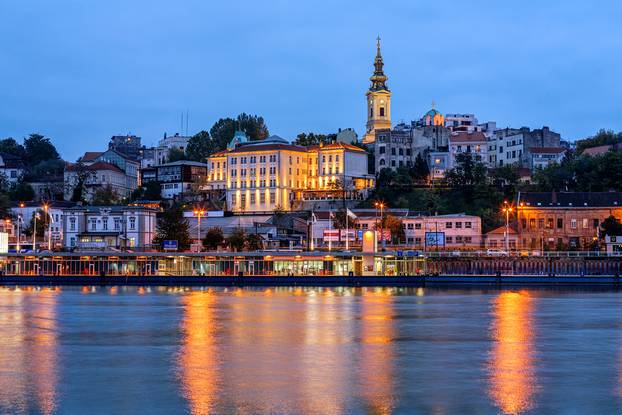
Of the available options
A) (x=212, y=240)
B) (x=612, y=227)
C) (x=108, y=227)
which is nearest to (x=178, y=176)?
(x=108, y=227)

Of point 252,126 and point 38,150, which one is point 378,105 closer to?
point 252,126

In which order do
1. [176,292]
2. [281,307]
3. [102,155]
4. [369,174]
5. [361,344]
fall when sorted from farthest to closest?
[102,155], [369,174], [176,292], [281,307], [361,344]

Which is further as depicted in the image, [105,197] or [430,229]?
[105,197]

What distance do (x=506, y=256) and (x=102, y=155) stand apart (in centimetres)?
8413

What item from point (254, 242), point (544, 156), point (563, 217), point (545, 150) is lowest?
point (254, 242)

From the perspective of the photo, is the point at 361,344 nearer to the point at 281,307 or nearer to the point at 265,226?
the point at 281,307

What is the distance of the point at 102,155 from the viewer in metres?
163

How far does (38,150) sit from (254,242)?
3090 inches

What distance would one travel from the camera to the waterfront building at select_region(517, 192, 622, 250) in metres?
110

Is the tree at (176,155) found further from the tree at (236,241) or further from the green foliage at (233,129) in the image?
the tree at (236,241)

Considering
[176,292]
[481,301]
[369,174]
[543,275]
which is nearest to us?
[481,301]

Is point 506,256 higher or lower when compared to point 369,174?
lower

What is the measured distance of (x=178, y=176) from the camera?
15375 centimetres

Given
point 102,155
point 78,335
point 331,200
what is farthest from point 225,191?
point 78,335
